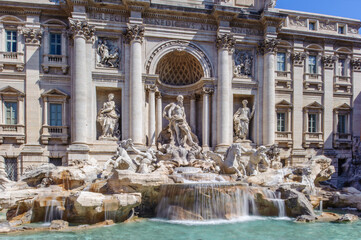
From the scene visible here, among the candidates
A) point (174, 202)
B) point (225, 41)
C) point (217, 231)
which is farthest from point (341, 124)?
point (217, 231)

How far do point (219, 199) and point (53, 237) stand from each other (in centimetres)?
629

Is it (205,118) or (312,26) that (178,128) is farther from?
(312,26)

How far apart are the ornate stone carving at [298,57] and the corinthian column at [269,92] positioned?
208 centimetres

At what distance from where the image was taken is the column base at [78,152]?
16.8m

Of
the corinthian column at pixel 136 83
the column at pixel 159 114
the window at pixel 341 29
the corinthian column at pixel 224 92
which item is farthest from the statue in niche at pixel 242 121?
the window at pixel 341 29

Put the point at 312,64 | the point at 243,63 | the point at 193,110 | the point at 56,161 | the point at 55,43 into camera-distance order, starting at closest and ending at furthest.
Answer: the point at 56,161, the point at 55,43, the point at 243,63, the point at 193,110, the point at 312,64

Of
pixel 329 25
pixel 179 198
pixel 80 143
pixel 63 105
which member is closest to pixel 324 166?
pixel 179 198

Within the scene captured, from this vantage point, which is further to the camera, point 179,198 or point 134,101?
point 134,101

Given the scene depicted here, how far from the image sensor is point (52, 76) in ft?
58.9

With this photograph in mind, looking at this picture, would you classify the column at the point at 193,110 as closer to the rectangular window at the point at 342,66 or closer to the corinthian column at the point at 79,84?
the corinthian column at the point at 79,84

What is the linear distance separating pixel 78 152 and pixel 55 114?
3.01m

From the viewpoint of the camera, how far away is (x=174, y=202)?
12.3m

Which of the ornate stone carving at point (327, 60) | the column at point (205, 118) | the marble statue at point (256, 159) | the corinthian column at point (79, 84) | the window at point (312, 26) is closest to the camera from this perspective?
the marble statue at point (256, 159)

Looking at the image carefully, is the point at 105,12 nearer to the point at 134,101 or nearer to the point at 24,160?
the point at 134,101
